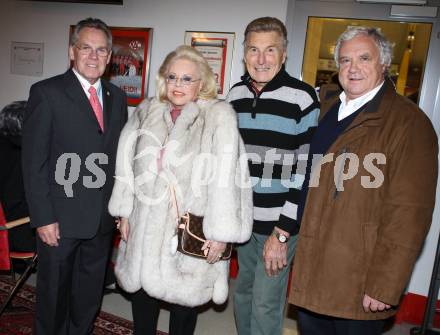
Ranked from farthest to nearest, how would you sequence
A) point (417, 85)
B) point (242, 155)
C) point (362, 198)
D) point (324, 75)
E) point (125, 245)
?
1. point (324, 75)
2. point (417, 85)
3. point (125, 245)
4. point (242, 155)
5. point (362, 198)

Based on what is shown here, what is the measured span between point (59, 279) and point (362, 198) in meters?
1.49

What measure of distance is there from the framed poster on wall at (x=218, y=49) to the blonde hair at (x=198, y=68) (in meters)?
1.36

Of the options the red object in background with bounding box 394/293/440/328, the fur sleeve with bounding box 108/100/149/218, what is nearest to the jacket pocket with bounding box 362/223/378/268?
the fur sleeve with bounding box 108/100/149/218

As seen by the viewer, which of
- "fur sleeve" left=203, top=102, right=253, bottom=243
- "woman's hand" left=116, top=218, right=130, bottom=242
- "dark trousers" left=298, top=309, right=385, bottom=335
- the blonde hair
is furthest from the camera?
"woman's hand" left=116, top=218, right=130, bottom=242

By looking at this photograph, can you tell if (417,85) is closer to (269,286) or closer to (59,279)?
(269,286)

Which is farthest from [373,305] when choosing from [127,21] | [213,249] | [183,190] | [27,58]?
[27,58]

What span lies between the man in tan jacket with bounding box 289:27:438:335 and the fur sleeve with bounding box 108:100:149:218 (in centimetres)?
84

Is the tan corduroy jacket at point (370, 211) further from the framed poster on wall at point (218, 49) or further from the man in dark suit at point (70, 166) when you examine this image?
the framed poster on wall at point (218, 49)

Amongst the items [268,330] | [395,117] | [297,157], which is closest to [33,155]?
[297,157]

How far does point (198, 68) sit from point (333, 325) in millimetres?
1345

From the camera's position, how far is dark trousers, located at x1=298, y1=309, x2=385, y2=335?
1.59 meters

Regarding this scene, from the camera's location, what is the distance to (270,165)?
1.88 m

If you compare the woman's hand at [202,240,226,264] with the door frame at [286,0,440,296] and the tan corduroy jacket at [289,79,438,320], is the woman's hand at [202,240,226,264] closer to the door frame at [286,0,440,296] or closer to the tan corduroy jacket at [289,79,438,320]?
the tan corduroy jacket at [289,79,438,320]

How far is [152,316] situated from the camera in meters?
1.95
